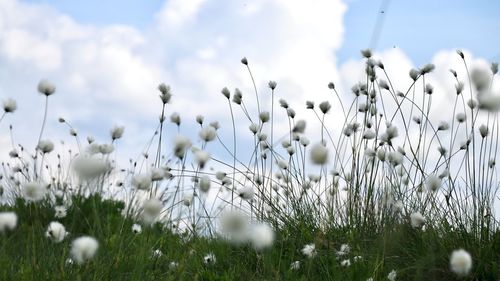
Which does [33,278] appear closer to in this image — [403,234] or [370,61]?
[403,234]

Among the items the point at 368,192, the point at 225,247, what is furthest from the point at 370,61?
the point at 225,247

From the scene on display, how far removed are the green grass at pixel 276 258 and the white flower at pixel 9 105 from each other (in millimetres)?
786

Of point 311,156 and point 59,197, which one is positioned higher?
point 59,197

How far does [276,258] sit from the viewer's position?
4.14m

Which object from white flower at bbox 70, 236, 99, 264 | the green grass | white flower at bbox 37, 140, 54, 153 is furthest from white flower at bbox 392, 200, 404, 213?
white flower at bbox 70, 236, 99, 264

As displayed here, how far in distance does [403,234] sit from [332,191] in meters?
0.90

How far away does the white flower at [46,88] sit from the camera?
12.7 ft

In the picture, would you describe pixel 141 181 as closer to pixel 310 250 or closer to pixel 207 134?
pixel 207 134

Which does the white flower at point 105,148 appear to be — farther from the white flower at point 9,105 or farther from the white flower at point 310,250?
the white flower at point 310,250

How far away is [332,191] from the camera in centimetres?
486

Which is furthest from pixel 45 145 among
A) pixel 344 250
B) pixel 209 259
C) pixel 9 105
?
pixel 344 250

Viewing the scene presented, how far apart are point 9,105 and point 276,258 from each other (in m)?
1.99

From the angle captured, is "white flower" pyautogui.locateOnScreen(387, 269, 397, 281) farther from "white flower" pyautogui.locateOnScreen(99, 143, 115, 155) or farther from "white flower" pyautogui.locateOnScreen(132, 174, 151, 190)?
"white flower" pyautogui.locateOnScreen(99, 143, 115, 155)

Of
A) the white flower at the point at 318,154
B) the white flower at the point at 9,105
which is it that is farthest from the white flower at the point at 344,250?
the white flower at the point at 9,105
